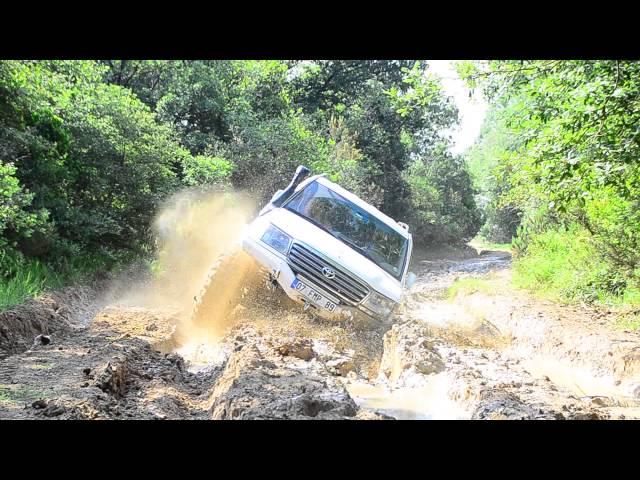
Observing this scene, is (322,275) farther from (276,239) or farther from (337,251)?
(276,239)

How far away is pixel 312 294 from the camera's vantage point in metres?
8.82

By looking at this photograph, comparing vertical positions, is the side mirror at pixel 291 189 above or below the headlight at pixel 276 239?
above

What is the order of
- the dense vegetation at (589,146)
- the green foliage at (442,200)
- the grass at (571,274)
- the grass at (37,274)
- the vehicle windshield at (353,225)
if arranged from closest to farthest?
the dense vegetation at (589,146) → the grass at (37,274) → the vehicle windshield at (353,225) → the grass at (571,274) → the green foliage at (442,200)

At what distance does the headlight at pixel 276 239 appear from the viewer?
8.91 m

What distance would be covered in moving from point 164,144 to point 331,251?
20.9 ft

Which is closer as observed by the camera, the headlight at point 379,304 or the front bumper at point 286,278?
the front bumper at point 286,278

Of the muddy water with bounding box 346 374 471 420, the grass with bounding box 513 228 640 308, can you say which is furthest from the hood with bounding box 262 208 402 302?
the grass with bounding box 513 228 640 308

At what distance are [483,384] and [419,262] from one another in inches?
1042

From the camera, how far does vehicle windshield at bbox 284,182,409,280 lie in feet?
31.6

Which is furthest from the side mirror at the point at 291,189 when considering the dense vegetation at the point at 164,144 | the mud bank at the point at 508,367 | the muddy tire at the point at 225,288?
the mud bank at the point at 508,367

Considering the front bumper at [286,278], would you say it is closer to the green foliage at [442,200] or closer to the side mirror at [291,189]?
the side mirror at [291,189]

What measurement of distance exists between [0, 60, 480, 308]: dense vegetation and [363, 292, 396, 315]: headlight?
100 inches
